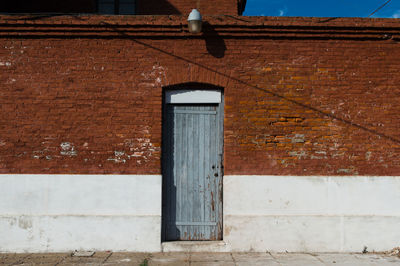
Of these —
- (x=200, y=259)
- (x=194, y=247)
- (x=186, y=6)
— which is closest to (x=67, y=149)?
(x=194, y=247)

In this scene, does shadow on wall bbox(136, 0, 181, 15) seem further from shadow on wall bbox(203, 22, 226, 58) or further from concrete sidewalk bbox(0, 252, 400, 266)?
concrete sidewalk bbox(0, 252, 400, 266)

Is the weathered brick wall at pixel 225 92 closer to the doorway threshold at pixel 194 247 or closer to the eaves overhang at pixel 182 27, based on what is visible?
the eaves overhang at pixel 182 27

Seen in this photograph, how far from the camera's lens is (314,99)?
17.7 feet

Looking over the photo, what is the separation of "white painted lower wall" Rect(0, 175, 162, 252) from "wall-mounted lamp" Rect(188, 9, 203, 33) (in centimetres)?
265

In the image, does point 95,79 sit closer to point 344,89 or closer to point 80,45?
point 80,45

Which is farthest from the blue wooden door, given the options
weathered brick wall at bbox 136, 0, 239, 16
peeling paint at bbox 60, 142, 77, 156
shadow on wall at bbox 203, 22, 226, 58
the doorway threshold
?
weathered brick wall at bbox 136, 0, 239, 16

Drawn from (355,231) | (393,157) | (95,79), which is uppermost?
(95,79)

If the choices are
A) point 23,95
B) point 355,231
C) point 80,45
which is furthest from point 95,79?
point 355,231

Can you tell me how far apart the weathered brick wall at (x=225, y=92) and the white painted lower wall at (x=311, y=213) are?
8.3 inches

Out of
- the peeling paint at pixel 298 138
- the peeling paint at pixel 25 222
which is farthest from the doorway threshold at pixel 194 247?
the peeling paint at pixel 25 222

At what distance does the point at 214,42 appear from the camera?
5.41 meters

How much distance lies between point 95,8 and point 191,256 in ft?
21.3

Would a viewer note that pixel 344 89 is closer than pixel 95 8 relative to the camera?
Yes

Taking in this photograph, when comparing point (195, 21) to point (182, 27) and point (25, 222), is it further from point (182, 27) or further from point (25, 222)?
point (25, 222)
